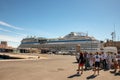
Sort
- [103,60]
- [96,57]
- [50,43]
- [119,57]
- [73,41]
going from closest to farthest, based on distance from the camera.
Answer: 1. [96,57]
2. [119,57]
3. [103,60]
4. [73,41]
5. [50,43]

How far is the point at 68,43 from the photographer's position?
488ft

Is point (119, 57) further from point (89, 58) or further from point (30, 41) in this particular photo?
point (30, 41)

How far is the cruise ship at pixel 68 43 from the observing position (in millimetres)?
130125

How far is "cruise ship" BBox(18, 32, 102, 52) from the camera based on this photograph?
13012 centimetres

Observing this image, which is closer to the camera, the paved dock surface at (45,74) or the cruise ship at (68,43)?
the paved dock surface at (45,74)

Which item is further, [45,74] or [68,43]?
[68,43]

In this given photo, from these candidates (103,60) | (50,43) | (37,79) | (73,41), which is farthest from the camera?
(50,43)

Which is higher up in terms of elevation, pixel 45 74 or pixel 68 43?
pixel 68 43

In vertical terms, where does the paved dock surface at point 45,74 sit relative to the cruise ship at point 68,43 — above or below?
below

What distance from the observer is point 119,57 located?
19172 millimetres

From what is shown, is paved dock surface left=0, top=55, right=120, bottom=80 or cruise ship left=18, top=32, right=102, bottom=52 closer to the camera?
paved dock surface left=0, top=55, right=120, bottom=80

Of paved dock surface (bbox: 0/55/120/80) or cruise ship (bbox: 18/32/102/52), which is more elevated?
cruise ship (bbox: 18/32/102/52)

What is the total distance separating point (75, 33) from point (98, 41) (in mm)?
43273

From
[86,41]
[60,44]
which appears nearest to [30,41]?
[60,44]
